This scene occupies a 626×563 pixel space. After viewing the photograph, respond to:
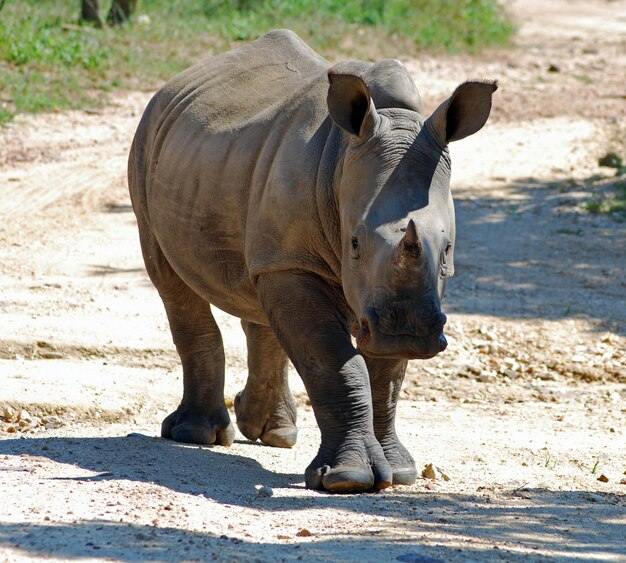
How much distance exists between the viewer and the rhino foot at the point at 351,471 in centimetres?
535

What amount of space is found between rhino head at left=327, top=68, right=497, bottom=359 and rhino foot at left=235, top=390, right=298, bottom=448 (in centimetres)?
148

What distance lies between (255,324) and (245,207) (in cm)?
125

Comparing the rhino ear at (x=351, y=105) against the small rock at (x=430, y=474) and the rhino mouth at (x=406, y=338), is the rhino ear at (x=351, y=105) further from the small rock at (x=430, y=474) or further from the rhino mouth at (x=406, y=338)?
the small rock at (x=430, y=474)

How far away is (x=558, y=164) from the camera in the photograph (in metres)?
15.0

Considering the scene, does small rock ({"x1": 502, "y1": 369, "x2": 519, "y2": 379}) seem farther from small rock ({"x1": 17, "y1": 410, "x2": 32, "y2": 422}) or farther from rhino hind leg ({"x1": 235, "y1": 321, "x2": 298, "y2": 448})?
small rock ({"x1": 17, "y1": 410, "x2": 32, "y2": 422})

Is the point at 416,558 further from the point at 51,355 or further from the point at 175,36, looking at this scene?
the point at 175,36

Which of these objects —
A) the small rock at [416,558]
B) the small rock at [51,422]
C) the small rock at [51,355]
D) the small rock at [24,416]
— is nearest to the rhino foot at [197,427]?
the small rock at [51,422]

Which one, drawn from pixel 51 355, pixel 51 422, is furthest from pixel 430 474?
pixel 51 355

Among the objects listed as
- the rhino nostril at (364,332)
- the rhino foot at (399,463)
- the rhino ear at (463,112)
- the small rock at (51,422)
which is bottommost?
the small rock at (51,422)

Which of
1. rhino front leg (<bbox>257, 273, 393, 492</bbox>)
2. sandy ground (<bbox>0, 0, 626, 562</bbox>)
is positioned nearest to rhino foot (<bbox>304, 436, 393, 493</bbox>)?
rhino front leg (<bbox>257, 273, 393, 492</bbox>)

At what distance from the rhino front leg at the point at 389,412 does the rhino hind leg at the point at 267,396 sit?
105cm

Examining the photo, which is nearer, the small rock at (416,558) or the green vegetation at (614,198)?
the small rock at (416,558)

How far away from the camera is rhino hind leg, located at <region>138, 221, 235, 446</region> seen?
22.3 feet

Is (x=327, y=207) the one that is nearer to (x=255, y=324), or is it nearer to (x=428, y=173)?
(x=428, y=173)
